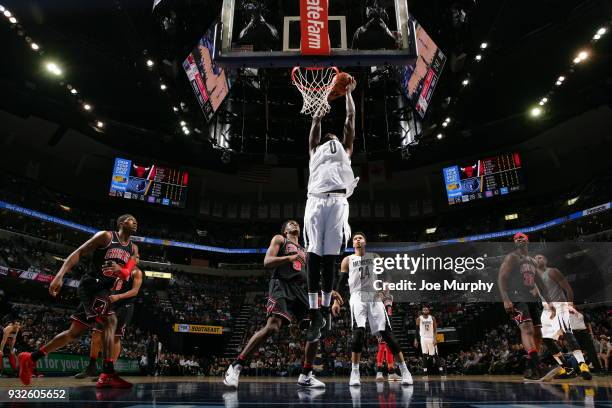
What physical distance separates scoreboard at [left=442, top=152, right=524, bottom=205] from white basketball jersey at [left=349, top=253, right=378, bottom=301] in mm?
21752

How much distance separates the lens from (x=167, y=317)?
25375 mm

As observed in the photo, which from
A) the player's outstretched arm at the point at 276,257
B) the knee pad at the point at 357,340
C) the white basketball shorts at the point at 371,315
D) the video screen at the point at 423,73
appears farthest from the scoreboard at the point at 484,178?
the player's outstretched arm at the point at 276,257

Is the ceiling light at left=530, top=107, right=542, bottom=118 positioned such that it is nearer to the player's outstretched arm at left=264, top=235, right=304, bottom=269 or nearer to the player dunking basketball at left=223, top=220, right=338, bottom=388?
the player dunking basketball at left=223, top=220, right=338, bottom=388

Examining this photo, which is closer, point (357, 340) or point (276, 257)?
point (276, 257)

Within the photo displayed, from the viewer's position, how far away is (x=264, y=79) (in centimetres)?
1875

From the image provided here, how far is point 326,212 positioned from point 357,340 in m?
2.80

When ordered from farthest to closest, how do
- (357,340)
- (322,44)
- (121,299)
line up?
(322,44)
(357,340)
(121,299)

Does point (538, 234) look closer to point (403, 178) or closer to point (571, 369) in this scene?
point (403, 178)

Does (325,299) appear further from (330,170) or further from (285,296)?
(330,170)

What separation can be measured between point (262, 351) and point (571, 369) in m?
17.1

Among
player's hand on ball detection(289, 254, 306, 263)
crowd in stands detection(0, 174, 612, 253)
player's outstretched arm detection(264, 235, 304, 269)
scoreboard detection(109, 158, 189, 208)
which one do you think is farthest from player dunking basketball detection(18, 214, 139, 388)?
scoreboard detection(109, 158, 189, 208)

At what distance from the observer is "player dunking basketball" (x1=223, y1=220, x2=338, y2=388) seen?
15.3 ft

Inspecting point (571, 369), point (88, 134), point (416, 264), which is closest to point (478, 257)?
point (416, 264)

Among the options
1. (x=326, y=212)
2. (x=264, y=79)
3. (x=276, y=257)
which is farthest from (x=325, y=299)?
(x=264, y=79)
